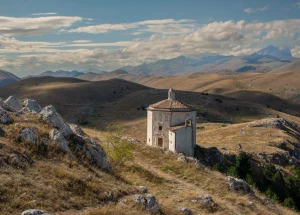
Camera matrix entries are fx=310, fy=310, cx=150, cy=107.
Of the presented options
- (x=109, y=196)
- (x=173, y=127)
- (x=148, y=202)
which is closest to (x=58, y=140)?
(x=109, y=196)

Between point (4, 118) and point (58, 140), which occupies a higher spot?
point (4, 118)

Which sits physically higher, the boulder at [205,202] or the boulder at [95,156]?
the boulder at [95,156]

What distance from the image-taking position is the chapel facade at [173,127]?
2002 inches

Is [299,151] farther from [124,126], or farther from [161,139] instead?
[124,126]

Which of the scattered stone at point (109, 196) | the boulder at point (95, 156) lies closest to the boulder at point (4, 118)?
the boulder at point (95, 156)

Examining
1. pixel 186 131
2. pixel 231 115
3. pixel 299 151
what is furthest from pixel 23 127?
pixel 231 115

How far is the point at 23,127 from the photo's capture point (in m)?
20.0

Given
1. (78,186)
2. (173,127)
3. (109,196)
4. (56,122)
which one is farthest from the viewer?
(173,127)

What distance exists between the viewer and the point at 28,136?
1936 centimetres

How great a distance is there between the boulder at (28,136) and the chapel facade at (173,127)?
107 ft

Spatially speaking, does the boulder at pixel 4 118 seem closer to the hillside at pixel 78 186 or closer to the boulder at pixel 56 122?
the hillside at pixel 78 186

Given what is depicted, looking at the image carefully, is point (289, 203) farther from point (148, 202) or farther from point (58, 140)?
point (58, 140)

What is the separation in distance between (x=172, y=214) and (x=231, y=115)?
132 meters

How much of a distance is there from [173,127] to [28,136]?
3502cm
